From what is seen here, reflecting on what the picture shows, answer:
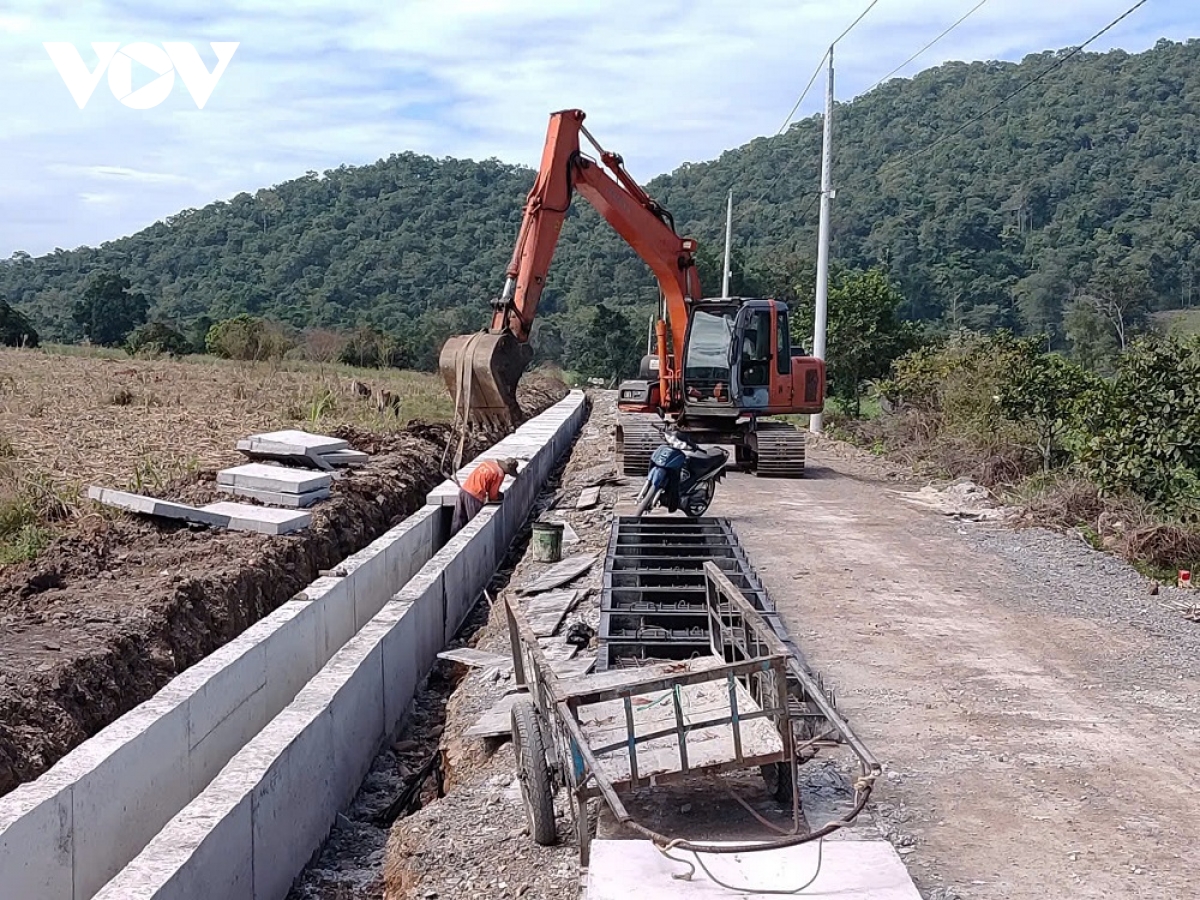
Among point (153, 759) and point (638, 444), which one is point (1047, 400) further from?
point (153, 759)

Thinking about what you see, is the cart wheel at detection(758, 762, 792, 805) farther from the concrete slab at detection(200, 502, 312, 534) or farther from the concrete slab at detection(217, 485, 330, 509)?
the concrete slab at detection(217, 485, 330, 509)

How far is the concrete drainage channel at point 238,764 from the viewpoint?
484cm

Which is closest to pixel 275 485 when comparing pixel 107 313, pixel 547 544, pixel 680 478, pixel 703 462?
pixel 547 544

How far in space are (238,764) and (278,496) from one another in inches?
256

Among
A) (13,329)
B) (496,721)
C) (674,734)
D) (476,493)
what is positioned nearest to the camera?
(674,734)

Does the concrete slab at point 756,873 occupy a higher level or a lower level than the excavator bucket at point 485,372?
lower

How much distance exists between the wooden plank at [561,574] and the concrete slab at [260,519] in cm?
218

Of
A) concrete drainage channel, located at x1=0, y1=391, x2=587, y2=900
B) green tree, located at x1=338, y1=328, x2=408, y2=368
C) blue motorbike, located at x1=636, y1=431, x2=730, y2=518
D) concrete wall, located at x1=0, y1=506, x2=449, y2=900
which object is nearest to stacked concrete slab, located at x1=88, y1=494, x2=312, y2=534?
concrete drainage channel, located at x1=0, y1=391, x2=587, y2=900

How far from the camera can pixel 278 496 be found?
11875mm

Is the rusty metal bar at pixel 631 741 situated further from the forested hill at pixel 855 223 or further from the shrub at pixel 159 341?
the forested hill at pixel 855 223

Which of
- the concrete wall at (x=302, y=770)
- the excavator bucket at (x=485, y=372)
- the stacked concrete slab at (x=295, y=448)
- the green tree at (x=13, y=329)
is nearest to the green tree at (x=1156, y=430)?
the excavator bucket at (x=485, y=372)

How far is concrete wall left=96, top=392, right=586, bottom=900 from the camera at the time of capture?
4668 millimetres

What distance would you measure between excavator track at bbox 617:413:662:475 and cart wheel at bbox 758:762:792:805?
11466 millimetres

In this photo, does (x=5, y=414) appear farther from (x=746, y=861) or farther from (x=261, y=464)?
(x=746, y=861)
